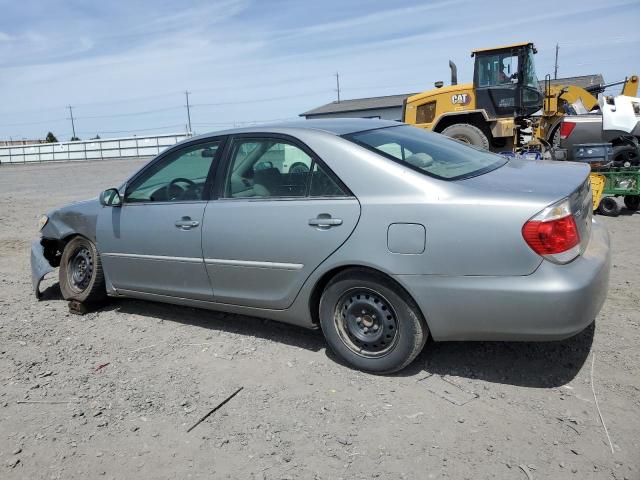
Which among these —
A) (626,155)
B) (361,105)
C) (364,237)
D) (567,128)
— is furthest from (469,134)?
(361,105)

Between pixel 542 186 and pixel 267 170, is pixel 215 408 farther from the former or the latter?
pixel 542 186

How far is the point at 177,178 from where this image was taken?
4430mm

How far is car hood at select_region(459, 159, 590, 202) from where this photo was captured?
302 cm

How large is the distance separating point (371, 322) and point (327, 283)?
1.23 feet

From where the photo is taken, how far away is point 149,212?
443 cm

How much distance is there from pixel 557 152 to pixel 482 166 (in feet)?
23.8

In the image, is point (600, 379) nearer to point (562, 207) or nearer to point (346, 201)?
point (562, 207)

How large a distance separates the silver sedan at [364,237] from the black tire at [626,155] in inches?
302

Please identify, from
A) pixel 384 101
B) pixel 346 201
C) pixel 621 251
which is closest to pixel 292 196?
pixel 346 201

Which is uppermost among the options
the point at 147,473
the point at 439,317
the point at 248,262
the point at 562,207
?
the point at 562,207

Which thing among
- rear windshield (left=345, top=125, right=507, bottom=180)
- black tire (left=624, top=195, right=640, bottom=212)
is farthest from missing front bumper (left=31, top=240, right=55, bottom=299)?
black tire (left=624, top=195, right=640, bottom=212)

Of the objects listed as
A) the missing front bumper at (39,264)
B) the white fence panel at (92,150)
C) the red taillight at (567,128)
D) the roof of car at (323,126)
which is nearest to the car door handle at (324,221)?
the roof of car at (323,126)

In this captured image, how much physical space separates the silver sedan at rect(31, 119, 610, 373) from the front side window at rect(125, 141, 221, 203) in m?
0.01

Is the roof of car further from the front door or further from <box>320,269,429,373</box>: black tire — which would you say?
<box>320,269,429,373</box>: black tire
